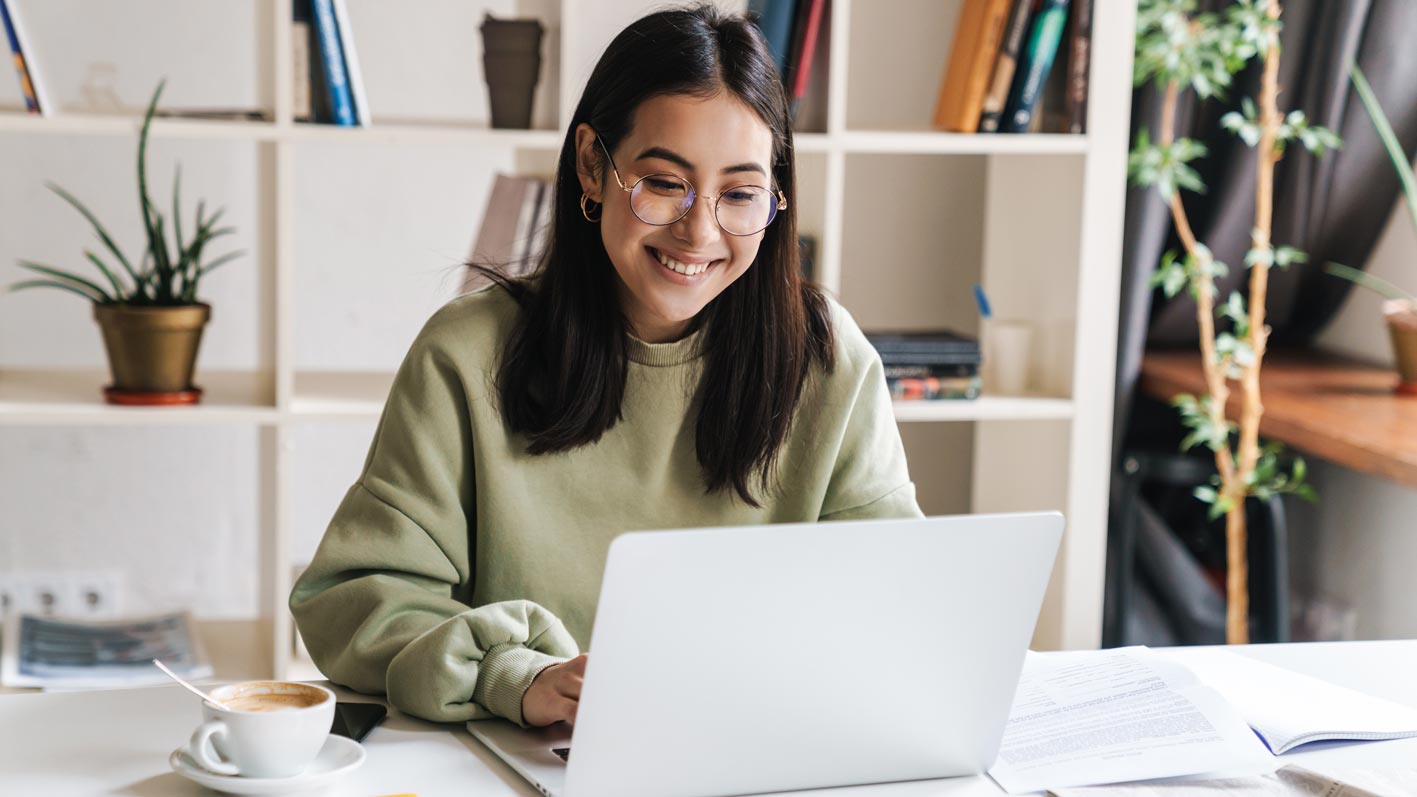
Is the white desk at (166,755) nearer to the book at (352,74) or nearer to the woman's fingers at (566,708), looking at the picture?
the woman's fingers at (566,708)

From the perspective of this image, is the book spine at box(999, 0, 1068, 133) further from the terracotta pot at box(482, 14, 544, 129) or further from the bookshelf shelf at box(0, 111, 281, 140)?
the bookshelf shelf at box(0, 111, 281, 140)

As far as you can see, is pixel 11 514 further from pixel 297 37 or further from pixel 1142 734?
pixel 1142 734

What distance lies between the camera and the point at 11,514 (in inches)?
98.9

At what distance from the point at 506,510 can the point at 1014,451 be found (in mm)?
1373

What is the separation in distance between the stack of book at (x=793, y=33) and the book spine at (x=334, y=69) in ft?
1.99

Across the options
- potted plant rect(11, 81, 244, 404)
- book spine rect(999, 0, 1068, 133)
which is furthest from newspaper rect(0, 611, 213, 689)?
book spine rect(999, 0, 1068, 133)

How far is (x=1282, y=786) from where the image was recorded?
1046mm

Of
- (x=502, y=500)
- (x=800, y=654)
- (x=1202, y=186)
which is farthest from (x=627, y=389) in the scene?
(x=1202, y=186)

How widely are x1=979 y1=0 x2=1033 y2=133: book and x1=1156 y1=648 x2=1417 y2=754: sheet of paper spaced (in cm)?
114

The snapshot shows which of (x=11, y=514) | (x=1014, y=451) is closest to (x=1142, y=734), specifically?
(x=1014, y=451)

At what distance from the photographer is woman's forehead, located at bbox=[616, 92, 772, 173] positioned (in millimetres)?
1307

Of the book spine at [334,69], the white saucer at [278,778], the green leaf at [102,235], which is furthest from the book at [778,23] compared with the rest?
the white saucer at [278,778]

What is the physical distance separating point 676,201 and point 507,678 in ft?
1.56

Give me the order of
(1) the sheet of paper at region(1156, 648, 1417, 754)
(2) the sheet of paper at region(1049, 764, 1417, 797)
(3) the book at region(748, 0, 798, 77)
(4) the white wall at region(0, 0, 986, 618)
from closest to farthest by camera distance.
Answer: (2) the sheet of paper at region(1049, 764, 1417, 797) → (1) the sheet of paper at region(1156, 648, 1417, 754) → (3) the book at region(748, 0, 798, 77) → (4) the white wall at region(0, 0, 986, 618)
